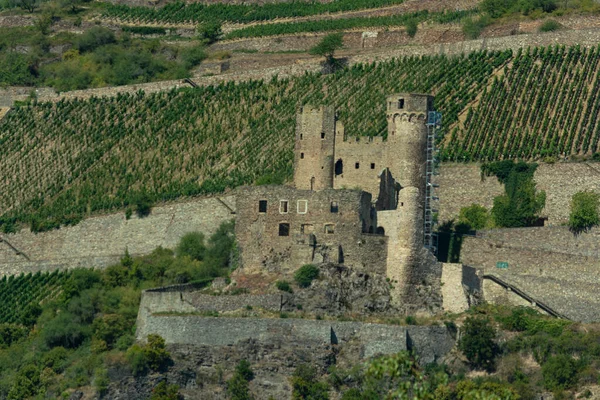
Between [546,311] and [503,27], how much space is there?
84.7 ft

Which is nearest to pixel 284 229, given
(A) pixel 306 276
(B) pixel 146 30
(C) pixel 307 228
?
(C) pixel 307 228

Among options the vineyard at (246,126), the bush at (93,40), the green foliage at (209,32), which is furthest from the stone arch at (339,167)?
the bush at (93,40)

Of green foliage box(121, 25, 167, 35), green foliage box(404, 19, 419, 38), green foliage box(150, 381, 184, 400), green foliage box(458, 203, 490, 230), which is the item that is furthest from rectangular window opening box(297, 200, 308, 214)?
green foliage box(121, 25, 167, 35)

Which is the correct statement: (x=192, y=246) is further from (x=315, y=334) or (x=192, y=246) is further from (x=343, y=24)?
(x=343, y=24)

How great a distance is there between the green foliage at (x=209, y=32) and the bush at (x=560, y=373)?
4711cm

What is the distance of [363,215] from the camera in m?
76.1

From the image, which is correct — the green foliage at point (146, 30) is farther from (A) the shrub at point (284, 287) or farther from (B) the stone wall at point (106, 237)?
(A) the shrub at point (284, 287)

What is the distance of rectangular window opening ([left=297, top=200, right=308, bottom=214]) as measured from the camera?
250 feet

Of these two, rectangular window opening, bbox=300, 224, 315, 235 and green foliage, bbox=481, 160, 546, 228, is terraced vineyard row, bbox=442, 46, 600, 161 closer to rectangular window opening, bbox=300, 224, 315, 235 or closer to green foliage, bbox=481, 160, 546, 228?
green foliage, bbox=481, 160, 546, 228

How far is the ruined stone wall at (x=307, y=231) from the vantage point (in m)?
75.6

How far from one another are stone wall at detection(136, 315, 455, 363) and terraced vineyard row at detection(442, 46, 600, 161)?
15.5 m

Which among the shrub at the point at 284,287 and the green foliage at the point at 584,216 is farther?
the green foliage at the point at 584,216

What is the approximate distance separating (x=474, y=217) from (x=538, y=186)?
2935 mm

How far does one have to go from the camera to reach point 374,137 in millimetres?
80375
